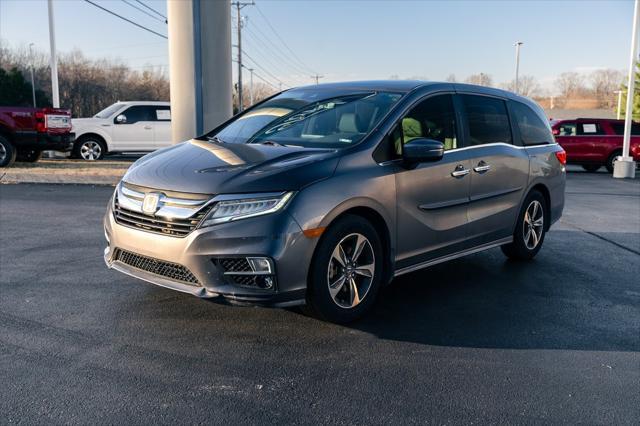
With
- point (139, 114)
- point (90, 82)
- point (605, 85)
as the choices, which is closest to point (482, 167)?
point (139, 114)

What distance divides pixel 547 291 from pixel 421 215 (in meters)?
1.58

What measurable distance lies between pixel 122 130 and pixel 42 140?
4414 mm

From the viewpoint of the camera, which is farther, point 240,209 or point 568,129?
point 568,129

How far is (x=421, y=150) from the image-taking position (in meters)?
4.62

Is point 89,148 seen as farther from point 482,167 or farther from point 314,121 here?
point 482,167

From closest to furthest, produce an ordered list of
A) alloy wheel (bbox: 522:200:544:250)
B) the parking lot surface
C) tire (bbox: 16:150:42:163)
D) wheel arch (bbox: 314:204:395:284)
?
the parking lot surface
wheel arch (bbox: 314:204:395:284)
alloy wheel (bbox: 522:200:544:250)
tire (bbox: 16:150:42:163)

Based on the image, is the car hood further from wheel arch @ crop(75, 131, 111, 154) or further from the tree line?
the tree line

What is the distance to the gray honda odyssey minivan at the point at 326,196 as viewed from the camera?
3.89 m

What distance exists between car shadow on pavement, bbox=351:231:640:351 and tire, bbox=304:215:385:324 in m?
0.19

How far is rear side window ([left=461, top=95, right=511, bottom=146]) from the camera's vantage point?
5648 millimetres

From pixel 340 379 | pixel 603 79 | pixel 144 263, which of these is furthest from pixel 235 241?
pixel 603 79

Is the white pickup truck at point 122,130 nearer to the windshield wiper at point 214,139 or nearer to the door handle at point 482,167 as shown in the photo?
the windshield wiper at point 214,139

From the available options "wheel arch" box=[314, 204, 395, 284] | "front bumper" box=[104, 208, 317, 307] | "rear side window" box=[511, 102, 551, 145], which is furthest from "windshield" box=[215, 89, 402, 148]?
"rear side window" box=[511, 102, 551, 145]

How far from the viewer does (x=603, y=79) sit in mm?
119812
